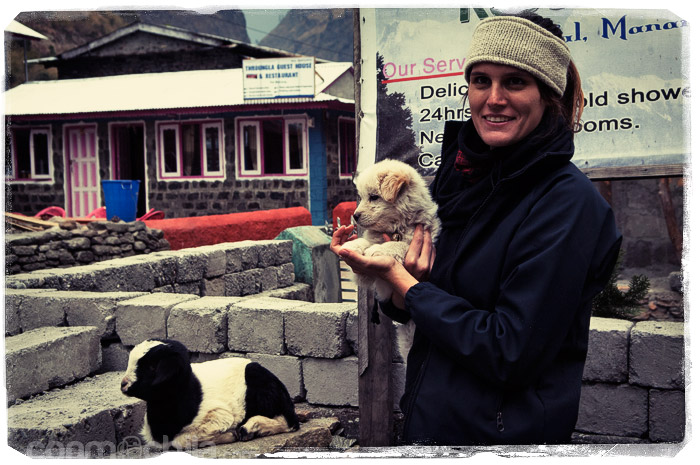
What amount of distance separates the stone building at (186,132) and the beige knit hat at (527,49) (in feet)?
43.4

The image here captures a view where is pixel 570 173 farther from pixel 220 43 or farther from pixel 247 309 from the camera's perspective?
pixel 220 43

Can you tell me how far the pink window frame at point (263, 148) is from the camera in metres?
16.5

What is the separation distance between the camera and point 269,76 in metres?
15.5

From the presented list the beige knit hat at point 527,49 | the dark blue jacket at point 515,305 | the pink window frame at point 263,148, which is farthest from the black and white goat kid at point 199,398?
the pink window frame at point 263,148

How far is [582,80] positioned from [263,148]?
45.7 feet

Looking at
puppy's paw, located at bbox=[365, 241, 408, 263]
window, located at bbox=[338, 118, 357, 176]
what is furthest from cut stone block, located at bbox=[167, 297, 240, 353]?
window, located at bbox=[338, 118, 357, 176]

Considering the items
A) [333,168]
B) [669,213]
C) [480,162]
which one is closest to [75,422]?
[480,162]

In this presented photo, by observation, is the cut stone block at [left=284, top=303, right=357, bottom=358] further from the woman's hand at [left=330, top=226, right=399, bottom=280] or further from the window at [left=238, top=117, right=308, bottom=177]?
the window at [left=238, top=117, right=308, bottom=177]

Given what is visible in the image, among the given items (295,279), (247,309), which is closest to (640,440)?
(247,309)

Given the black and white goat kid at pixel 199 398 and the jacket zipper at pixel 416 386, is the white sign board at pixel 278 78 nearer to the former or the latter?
the black and white goat kid at pixel 199 398

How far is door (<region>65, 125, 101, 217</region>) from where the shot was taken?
61.0 feet

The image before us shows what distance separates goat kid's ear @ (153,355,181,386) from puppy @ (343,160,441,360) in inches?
59.1

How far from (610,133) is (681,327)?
4.90ft

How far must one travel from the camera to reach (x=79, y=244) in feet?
29.1
